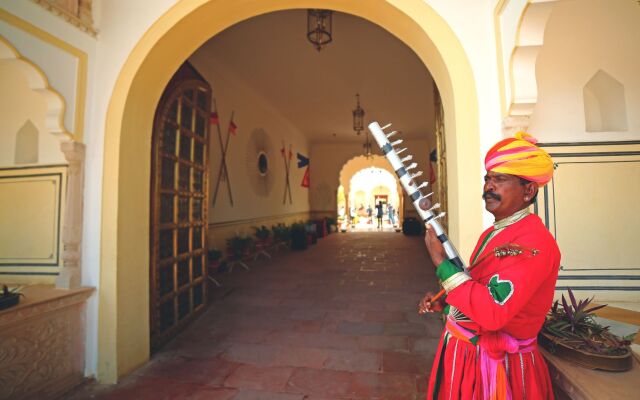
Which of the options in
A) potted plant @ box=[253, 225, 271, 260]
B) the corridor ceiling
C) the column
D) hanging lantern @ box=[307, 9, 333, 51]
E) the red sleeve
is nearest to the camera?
the red sleeve

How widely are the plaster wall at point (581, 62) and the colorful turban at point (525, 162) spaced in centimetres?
124

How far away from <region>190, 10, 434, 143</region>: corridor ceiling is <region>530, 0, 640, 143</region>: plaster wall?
3.13 meters

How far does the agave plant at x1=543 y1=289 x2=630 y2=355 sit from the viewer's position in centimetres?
124

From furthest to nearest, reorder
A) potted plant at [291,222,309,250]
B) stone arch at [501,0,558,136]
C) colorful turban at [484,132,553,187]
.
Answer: potted plant at [291,222,309,250] < stone arch at [501,0,558,136] < colorful turban at [484,132,553,187]

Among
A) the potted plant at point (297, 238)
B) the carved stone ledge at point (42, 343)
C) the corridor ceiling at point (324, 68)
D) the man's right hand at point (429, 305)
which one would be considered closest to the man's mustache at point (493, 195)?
the man's right hand at point (429, 305)

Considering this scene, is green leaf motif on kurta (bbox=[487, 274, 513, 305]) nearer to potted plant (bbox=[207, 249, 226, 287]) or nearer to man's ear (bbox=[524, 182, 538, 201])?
man's ear (bbox=[524, 182, 538, 201])

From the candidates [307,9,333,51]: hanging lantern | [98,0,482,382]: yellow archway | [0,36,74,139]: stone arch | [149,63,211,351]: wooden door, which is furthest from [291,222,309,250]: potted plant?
[0,36,74,139]: stone arch

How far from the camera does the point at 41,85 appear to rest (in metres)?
2.19

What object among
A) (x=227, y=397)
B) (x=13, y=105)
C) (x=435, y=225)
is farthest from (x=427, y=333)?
(x=13, y=105)

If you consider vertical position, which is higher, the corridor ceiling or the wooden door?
the corridor ceiling

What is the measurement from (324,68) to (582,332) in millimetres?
6091

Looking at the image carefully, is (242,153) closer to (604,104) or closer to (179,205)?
(179,205)

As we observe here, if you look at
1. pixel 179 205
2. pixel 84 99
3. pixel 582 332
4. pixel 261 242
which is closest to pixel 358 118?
pixel 261 242

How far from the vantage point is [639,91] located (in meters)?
2.08
